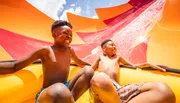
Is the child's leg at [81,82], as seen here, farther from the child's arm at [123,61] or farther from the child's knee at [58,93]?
the child's arm at [123,61]

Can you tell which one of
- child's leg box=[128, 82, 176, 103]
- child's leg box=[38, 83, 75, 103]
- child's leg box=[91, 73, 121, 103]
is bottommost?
child's leg box=[128, 82, 176, 103]

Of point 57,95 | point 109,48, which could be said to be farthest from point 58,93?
point 109,48

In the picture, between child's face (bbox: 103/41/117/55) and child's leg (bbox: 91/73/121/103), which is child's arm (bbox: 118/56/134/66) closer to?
child's face (bbox: 103/41/117/55)

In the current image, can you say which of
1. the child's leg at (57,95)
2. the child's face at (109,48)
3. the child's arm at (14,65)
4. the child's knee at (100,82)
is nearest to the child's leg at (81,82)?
the child's knee at (100,82)

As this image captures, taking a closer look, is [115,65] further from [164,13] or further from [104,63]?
[164,13]

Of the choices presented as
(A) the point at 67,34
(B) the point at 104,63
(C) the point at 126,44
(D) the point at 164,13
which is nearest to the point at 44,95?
(A) the point at 67,34

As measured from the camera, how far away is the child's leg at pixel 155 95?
3.80ft

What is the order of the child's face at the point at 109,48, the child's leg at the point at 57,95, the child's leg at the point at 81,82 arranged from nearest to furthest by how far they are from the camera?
the child's leg at the point at 57,95 → the child's leg at the point at 81,82 → the child's face at the point at 109,48

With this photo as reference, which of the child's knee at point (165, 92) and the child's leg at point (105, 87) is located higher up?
the child's leg at point (105, 87)

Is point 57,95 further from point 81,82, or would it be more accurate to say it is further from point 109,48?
point 109,48

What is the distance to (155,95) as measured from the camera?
45.9 inches

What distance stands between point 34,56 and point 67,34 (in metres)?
0.19

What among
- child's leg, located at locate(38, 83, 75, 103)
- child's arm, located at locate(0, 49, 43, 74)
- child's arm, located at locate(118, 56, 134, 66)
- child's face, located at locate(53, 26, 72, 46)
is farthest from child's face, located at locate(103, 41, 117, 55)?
child's leg, located at locate(38, 83, 75, 103)

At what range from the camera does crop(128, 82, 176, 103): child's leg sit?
1158mm
